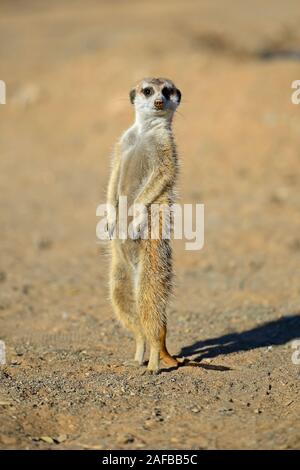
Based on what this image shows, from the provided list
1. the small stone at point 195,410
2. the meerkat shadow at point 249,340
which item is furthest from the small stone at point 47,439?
the meerkat shadow at point 249,340

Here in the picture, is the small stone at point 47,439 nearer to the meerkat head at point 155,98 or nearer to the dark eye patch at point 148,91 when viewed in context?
the meerkat head at point 155,98

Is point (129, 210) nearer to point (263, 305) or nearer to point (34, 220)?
point (263, 305)

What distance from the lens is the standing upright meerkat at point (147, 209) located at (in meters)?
4.75

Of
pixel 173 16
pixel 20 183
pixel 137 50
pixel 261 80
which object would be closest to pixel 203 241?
pixel 20 183

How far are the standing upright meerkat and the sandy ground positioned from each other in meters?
0.30

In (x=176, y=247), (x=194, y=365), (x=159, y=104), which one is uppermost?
(x=159, y=104)

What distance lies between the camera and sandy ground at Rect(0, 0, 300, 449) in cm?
408

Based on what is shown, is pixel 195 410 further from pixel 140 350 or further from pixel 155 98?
pixel 155 98

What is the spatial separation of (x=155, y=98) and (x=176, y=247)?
377 centimetres

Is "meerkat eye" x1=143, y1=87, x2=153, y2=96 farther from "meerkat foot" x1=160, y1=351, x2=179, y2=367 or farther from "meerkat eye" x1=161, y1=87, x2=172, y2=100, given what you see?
"meerkat foot" x1=160, y1=351, x2=179, y2=367

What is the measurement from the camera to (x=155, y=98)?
16.1 ft

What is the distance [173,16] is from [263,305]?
56.6ft

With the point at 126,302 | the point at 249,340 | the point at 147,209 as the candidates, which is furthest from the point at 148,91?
the point at 249,340
